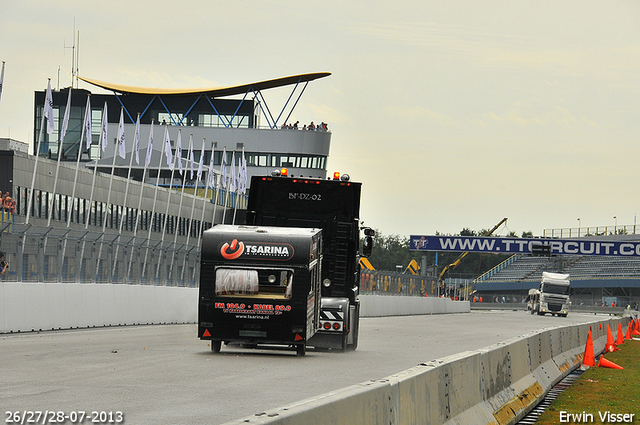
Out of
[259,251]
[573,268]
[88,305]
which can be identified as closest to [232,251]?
[259,251]

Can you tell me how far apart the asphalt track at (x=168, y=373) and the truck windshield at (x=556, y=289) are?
5173cm

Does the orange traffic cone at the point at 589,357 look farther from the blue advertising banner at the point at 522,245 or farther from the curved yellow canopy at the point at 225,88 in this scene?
the curved yellow canopy at the point at 225,88

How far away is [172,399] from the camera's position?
10.9 m

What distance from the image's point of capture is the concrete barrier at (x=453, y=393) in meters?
5.46

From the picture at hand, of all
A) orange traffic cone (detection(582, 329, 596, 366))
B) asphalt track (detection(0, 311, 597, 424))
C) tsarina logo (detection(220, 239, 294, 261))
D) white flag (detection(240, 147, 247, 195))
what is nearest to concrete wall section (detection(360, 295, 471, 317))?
white flag (detection(240, 147, 247, 195))

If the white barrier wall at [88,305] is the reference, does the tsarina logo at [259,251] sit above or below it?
above

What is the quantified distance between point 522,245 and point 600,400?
82372mm

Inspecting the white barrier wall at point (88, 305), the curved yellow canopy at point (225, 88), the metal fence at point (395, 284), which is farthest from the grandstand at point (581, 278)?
the white barrier wall at point (88, 305)

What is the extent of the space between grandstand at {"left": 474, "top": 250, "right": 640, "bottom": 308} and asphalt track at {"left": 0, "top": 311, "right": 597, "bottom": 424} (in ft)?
266

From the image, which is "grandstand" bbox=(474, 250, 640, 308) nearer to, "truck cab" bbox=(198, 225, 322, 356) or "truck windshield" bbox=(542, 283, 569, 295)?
"truck windshield" bbox=(542, 283, 569, 295)

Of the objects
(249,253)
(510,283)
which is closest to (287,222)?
(249,253)

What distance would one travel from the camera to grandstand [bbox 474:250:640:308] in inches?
4022

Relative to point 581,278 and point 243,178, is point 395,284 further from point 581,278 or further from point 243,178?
point 581,278

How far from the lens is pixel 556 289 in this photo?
7362cm
